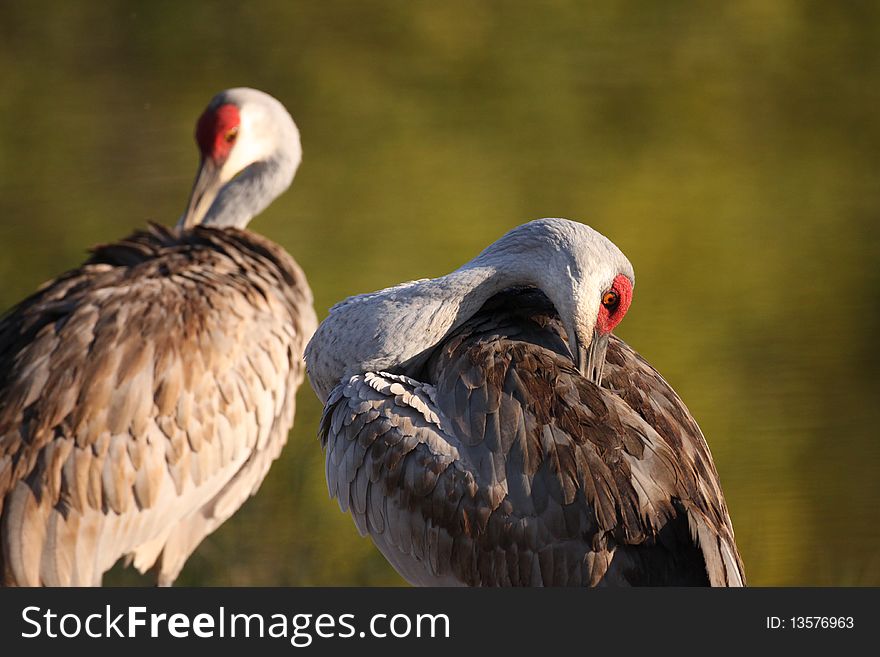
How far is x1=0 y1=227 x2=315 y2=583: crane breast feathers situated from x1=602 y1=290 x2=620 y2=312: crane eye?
134cm

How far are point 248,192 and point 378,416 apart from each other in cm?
193

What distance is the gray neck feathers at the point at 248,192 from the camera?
423 cm

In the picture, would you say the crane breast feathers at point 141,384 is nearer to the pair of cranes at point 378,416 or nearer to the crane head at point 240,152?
the pair of cranes at point 378,416

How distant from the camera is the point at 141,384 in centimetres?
332

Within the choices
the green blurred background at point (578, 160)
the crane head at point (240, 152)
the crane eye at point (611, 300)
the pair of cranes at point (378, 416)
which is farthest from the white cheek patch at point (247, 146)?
the crane eye at point (611, 300)

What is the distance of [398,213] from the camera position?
238 inches

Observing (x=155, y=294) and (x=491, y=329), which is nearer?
(x=491, y=329)

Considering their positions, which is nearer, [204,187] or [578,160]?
[204,187]

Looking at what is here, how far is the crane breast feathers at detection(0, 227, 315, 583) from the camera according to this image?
10.5ft

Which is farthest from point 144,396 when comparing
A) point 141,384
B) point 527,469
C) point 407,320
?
point 527,469

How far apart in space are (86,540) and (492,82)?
378 centimetres

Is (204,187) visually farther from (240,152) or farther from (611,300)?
(611,300)

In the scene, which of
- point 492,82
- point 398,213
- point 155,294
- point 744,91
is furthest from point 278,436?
point 744,91

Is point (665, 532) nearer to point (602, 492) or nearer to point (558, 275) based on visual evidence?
point (602, 492)
